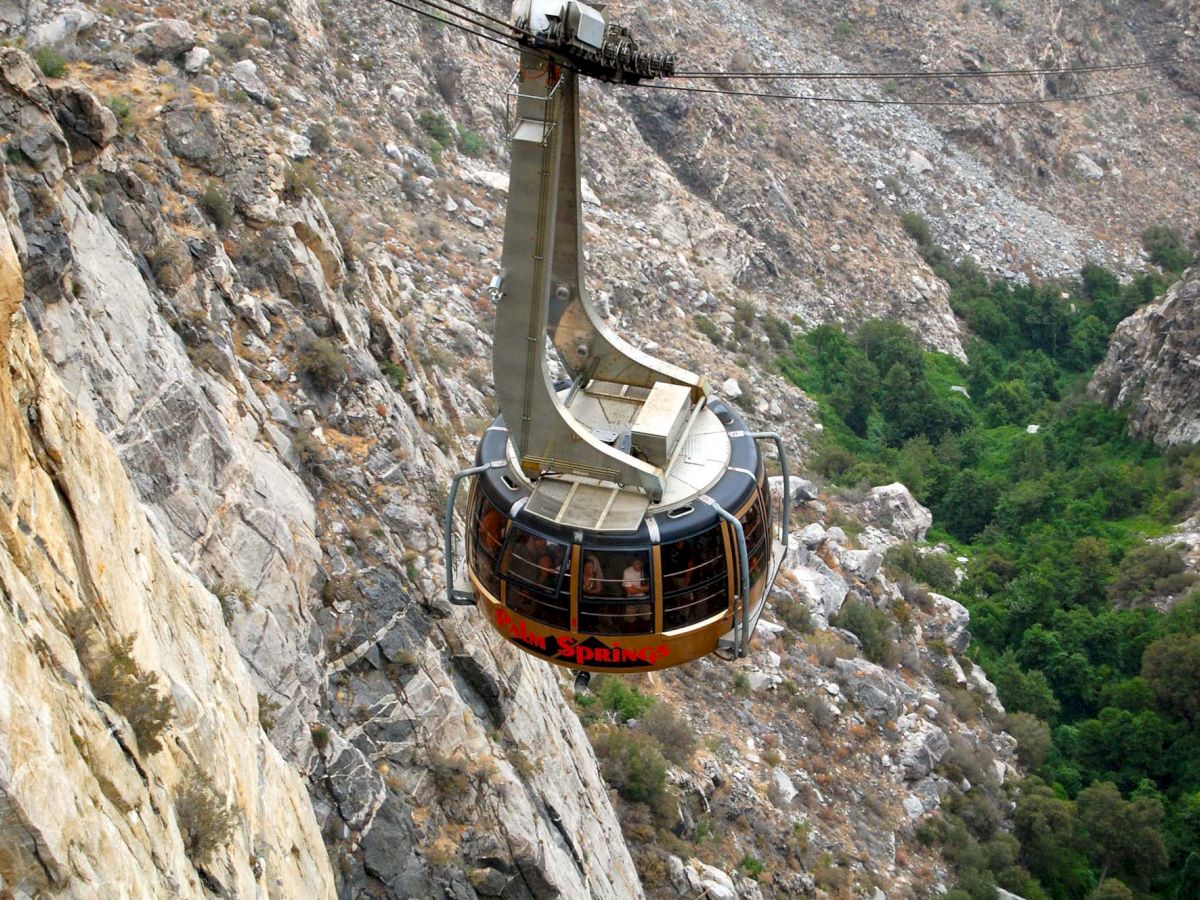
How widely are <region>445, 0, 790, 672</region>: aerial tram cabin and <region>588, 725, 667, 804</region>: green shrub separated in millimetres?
9944

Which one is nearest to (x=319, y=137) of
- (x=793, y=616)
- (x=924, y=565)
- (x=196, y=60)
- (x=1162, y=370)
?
(x=196, y=60)

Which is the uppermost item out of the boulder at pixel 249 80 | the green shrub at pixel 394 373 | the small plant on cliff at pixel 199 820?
the boulder at pixel 249 80

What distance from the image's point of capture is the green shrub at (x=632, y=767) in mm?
20031

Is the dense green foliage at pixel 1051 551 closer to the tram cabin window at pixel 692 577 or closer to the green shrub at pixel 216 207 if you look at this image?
the tram cabin window at pixel 692 577

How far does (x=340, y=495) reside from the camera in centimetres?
1622

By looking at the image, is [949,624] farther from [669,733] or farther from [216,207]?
[216,207]

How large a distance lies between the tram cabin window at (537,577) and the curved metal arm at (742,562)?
1521 mm

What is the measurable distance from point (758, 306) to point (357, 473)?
96.9ft

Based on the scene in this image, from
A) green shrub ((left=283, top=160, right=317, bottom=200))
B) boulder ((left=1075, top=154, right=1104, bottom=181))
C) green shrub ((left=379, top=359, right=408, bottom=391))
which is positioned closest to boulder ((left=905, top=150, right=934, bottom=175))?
boulder ((left=1075, top=154, right=1104, bottom=181))

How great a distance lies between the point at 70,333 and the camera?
37.0 feet

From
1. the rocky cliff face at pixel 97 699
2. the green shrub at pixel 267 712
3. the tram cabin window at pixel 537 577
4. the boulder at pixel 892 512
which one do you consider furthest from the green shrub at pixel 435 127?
the rocky cliff face at pixel 97 699

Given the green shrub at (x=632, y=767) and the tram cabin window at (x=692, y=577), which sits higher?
the tram cabin window at (x=692, y=577)

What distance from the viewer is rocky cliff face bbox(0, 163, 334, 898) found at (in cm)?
579

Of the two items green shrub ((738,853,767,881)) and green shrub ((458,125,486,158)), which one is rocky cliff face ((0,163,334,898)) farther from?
green shrub ((458,125,486,158))
